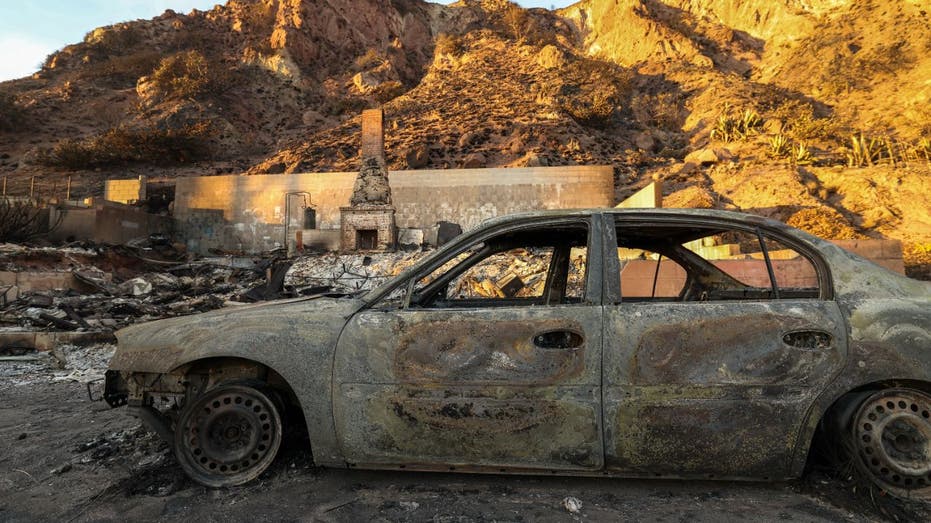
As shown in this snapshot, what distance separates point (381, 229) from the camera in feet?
54.4

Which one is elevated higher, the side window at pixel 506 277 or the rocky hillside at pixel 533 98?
the rocky hillside at pixel 533 98

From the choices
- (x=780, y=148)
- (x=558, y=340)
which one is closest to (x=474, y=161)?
(x=780, y=148)

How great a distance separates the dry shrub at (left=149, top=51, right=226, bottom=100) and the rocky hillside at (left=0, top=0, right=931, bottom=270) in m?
0.20

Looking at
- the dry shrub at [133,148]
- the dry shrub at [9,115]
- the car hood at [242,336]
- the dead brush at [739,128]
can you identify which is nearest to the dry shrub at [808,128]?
the dead brush at [739,128]

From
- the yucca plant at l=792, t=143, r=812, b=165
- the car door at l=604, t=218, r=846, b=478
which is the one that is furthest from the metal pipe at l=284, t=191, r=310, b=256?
the yucca plant at l=792, t=143, r=812, b=165

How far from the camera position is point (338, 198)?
20.3 meters

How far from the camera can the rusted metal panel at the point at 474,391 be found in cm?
208

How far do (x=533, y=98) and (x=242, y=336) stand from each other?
1463 inches

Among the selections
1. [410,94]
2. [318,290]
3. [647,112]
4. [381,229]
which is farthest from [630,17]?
[318,290]

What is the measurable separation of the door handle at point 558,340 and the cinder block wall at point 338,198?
17184 millimetres

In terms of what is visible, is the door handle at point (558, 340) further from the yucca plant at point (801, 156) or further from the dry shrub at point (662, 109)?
the dry shrub at point (662, 109)

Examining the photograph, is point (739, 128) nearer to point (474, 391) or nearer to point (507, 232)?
point (507, 232)

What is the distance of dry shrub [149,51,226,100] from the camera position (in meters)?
35.5

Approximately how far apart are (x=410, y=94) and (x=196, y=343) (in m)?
39.8
